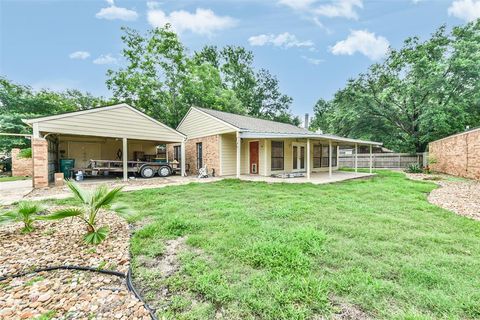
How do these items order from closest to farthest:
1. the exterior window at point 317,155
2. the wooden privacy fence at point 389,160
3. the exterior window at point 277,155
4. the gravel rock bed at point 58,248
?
the gravel rock bed at point 58,248, the exterior window at point 277,155, the exterior window at point 317,155, the wooden privacy fence at point 389,160

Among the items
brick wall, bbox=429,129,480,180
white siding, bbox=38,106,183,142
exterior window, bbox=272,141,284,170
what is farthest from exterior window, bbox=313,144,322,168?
white siding, bbox=38,106,183,142

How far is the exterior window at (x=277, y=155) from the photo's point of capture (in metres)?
12.5

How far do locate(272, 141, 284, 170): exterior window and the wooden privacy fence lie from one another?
11.5 meters

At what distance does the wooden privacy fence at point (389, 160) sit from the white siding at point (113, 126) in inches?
663

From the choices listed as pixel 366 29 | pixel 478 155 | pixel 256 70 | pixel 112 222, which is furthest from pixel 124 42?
pixel 478 155

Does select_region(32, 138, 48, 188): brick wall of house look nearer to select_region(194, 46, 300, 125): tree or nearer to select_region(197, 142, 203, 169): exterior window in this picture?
select_region(197, 142, 203, 169): exterior window

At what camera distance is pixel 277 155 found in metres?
12.7

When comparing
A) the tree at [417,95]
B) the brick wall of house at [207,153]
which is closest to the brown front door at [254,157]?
the brick wall of house at [207,153]

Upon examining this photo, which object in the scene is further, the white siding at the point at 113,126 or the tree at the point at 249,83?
the tree at the point at 249,83

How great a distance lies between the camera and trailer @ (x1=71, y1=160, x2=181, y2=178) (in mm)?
11234

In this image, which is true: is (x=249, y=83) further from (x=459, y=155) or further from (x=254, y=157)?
(x=459, y=155)

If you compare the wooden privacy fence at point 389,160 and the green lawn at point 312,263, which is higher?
the wooden privacy fence at point 389,160

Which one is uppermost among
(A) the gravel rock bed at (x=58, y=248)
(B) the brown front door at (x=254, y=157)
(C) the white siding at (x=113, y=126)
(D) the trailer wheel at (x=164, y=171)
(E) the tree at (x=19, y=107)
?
(E) the tree at (x=19, y=107)

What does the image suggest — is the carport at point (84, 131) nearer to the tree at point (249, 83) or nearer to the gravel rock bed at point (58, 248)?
the gravel rock bed at point (58, 248)
